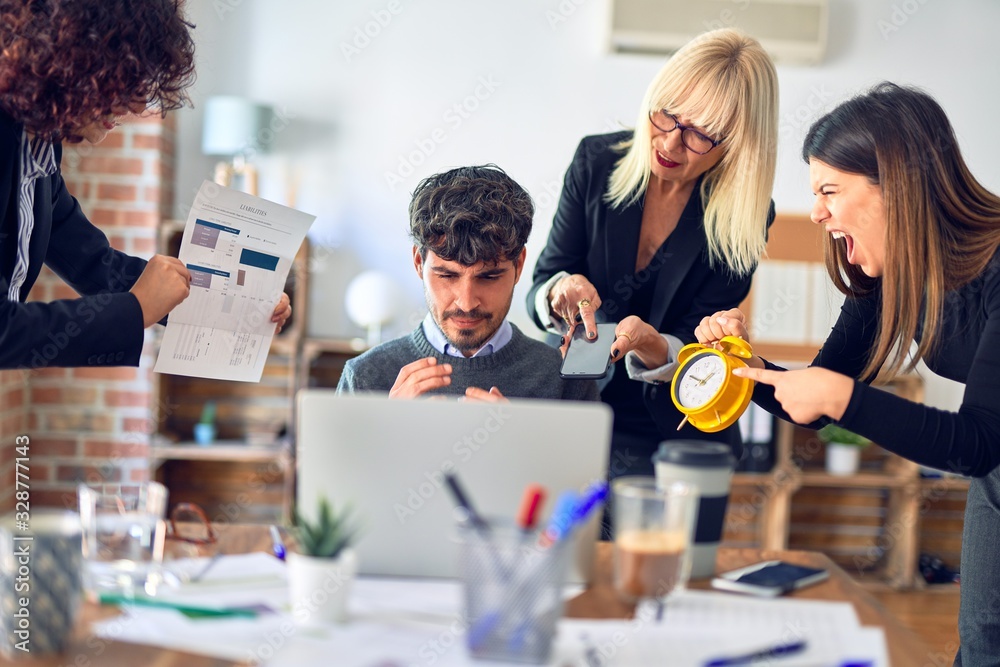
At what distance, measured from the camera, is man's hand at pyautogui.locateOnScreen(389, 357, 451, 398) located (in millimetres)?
1559

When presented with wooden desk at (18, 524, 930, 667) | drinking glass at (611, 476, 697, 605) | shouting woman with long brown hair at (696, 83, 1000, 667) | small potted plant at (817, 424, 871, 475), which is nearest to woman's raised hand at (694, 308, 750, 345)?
shouting woman with long brown hair at (696, 83, 1000, 667)

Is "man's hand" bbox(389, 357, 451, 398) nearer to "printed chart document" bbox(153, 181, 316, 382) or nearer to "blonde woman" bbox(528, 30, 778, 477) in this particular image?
"printed chart document" bbox(153, 181, 316, 382)

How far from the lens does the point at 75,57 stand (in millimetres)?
1367

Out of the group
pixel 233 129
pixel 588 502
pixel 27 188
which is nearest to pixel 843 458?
pixel 233 129

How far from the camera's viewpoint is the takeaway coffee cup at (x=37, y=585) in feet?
2.94

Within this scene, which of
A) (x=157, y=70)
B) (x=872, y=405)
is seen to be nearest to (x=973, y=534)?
(x=872, y=405)

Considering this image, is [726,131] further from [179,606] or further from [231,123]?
[231,123]

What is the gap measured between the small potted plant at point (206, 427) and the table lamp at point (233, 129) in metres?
0.86

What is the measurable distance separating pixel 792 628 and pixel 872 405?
0.41 meters

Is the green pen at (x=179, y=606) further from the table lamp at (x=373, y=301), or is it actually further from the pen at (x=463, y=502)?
the table lamp at (x=373, y=301)

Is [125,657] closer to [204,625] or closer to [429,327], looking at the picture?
[204,625]

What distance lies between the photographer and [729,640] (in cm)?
97

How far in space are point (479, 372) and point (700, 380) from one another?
0.52 meters

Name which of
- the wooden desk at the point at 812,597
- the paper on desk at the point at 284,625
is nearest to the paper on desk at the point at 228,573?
the paper on desk at the point at 284,625
